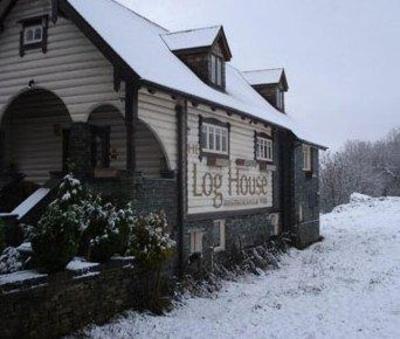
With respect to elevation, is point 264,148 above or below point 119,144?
above

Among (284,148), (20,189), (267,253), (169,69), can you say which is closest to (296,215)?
(284,148)

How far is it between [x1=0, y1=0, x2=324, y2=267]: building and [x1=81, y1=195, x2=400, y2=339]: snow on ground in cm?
212

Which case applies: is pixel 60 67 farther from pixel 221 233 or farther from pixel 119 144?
pixel 221 233

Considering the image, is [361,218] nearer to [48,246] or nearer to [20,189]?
[20,189]

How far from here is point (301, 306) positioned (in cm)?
1427

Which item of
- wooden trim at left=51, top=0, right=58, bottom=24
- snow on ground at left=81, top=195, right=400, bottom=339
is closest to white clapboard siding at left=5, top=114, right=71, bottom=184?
wooden trim at left=51, top=0, right=58, bottom=24

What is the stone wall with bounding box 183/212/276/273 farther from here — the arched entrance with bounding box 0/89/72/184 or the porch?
the arched entrance with bounding box 0/89/72/184

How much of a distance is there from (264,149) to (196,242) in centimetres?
725

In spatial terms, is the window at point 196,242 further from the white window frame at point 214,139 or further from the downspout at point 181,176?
the white window frame at point 214,139

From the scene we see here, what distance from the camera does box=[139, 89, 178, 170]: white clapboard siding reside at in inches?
575

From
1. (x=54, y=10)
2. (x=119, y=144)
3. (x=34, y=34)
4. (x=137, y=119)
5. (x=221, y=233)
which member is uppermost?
(x=54, y=10)

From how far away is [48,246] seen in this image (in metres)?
10.3

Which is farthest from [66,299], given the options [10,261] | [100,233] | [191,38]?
[191,38]


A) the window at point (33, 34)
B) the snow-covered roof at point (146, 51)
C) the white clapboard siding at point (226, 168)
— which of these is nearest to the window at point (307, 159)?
the white clapboard siding at point (226, 168)
